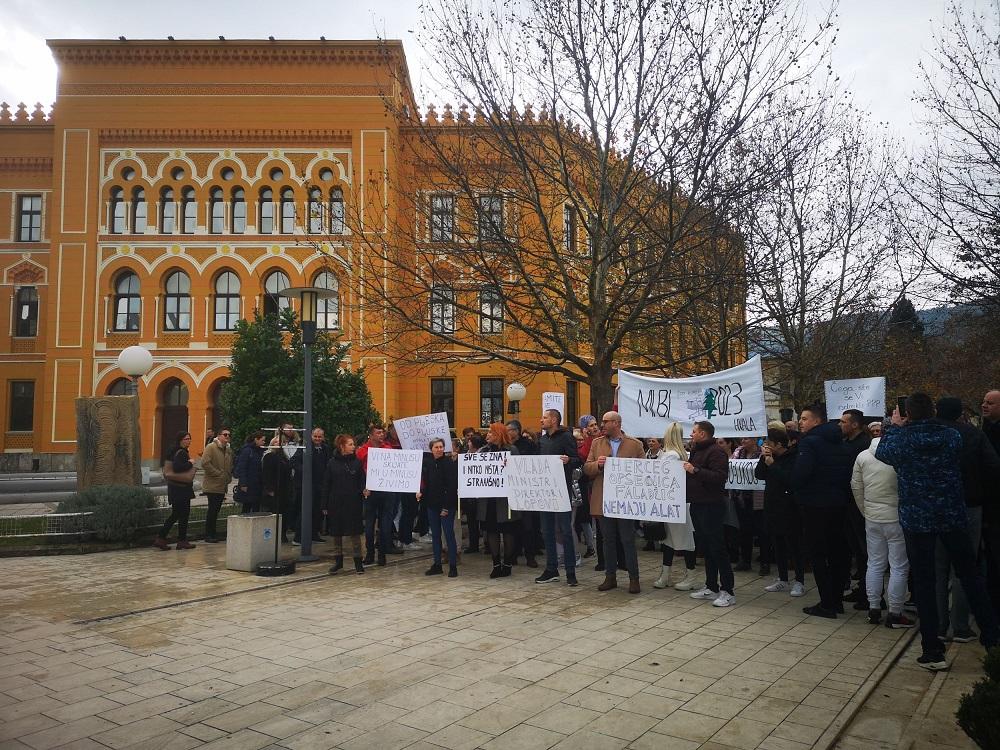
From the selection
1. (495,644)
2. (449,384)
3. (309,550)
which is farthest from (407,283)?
(449,384)

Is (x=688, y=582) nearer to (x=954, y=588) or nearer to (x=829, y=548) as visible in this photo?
(x=829, y=548)

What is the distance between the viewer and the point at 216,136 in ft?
114

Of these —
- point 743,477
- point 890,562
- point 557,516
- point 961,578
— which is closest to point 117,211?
point 557,516

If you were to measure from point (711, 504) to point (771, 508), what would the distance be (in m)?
1.32

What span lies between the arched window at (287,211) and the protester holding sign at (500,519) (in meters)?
27.7

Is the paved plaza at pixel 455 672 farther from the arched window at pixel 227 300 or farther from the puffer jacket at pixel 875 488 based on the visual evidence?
the arched window at pixel 227 300

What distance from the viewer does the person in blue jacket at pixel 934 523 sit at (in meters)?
5.97

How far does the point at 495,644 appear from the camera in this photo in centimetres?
664

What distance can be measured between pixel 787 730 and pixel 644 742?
101 centimetres

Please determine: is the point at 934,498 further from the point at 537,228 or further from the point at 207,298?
the point at 207,298

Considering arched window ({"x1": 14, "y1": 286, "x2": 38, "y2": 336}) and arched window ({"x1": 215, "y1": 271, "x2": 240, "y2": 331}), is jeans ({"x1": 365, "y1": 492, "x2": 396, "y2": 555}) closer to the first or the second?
arched window ({"x1": 215, "y1": 271, "x2": 240, "y2": 331})

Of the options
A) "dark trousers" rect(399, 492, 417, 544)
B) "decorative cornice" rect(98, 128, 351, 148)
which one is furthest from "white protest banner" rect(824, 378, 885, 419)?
"decorative cornice" rect(98, 128, 351, 148)

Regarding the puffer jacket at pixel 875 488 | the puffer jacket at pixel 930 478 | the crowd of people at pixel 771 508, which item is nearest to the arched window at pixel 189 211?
the crowd of people at pixel 771 508

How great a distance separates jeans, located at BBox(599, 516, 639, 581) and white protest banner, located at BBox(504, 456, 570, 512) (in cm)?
59
